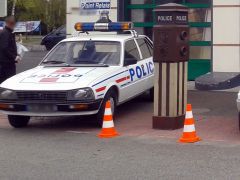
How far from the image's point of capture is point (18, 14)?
57906mm

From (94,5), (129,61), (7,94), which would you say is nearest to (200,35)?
(94,5)

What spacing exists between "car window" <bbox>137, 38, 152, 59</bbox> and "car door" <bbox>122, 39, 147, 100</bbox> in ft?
0.85

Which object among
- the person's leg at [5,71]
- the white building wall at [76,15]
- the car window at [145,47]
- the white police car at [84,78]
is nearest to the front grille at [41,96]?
the white police car at [84,78]

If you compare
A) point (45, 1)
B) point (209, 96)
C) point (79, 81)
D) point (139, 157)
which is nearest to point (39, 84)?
point (79, 81)

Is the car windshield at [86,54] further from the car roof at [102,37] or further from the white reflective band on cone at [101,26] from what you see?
the white reflective band on cone at [101,26]

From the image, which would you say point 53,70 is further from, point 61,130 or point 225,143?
point 225,143

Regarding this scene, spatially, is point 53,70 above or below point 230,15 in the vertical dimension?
below

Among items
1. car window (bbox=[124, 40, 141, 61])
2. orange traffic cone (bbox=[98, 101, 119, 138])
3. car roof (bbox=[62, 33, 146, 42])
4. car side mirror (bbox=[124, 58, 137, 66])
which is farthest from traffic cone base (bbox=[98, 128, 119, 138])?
car roof (bbox=[62, 33, 146, 42])

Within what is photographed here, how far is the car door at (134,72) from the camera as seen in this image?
40.4ft

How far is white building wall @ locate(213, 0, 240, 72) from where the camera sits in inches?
651

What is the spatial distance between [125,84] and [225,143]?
9.41ft

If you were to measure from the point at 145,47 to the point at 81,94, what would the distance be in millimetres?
3445

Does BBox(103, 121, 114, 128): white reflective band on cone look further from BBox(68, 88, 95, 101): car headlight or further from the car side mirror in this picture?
the car side mirror

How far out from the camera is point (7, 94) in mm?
10984
